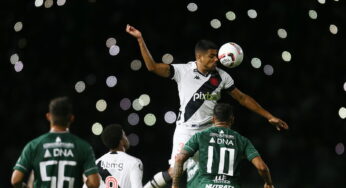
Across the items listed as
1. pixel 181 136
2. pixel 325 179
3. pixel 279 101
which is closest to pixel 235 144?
pixel 181 136

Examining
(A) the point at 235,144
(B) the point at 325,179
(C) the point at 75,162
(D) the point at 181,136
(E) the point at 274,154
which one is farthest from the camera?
(E) the point at 274,154

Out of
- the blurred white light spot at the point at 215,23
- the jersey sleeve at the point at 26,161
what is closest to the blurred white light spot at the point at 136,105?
the blurred white light spot at the point at 215,23

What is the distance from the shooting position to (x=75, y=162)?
4.48 meters

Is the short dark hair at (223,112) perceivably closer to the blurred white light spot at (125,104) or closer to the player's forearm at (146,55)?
the player's forearm at (146,55)

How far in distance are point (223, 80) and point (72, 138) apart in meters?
2.34

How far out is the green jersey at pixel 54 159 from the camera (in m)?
4.43

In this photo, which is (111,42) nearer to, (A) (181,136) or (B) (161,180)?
(B) (161,180)

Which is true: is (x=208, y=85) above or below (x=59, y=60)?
below

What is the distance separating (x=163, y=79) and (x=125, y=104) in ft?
2.59

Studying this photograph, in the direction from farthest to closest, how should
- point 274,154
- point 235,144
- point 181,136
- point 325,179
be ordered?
point 274,154
point 325,179
point 181,136
point 235,144

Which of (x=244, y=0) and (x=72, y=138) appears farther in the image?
(x=244, y=0)

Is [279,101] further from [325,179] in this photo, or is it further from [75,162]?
[75,162]

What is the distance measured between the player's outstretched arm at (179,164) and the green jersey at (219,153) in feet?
0.16

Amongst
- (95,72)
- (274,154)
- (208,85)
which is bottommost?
(208,85)
